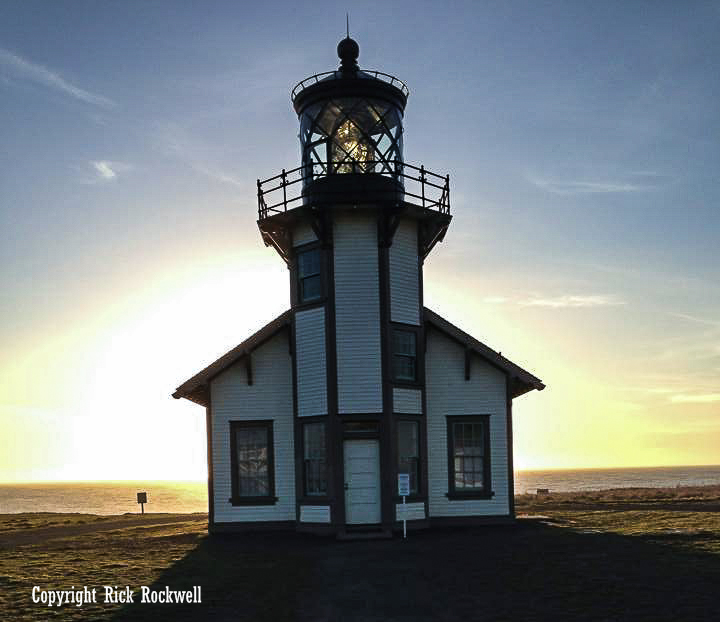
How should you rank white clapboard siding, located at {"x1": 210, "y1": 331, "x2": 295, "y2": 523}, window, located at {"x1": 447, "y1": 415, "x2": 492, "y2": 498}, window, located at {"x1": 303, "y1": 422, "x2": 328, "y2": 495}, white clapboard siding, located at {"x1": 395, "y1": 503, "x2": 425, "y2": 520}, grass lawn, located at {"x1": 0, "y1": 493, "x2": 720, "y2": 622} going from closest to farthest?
grass lawn, located at {"x1": 0, "y1": 493, "x2": 720, "y2": 622}, white clapboard siding, located at {"x1": 395, "y1": 503, "x2": 425, "y2": 520}, window, located at {"x1": 303, "y1": 422, "x2": 328, "y2": 495}, white clapboard siding, located at {"x1": 210, "y1": 331, "x2": 295, "y2": 523}, window, located at {"x1": 447, "y1": 415, "x2": 492, "y2": 498}

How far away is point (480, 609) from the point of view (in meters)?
12.1

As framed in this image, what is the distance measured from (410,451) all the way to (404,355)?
259cm

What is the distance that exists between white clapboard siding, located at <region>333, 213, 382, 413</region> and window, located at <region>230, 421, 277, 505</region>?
3165 mm

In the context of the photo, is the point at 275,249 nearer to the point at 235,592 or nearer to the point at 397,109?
the point at 397,109

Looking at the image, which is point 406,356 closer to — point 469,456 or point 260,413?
point 469,456

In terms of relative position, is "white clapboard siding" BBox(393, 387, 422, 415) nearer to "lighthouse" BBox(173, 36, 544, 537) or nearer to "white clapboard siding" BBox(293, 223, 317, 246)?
"lighthouse" BBox(173, 36, 544, 537)

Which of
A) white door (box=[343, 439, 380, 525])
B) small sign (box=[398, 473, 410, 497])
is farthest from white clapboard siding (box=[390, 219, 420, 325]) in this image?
small sign (box=[398, 473, 410, 497])

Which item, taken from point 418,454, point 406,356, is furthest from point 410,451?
point 406,356

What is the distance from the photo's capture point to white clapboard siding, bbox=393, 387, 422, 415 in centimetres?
2231

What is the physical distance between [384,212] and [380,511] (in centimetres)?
781

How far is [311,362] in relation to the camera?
74.3ft

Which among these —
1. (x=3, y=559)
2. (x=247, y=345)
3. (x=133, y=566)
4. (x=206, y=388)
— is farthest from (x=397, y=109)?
(x=3, y=559)

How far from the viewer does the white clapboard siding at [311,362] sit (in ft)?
73.3

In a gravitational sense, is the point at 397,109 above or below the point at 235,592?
above
